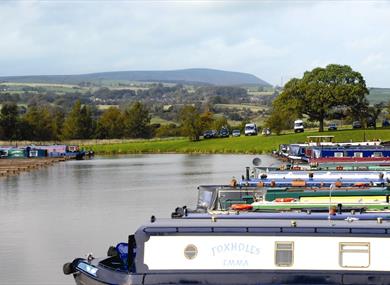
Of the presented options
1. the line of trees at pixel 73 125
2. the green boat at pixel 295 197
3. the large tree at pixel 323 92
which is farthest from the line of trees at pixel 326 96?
the green boat at pixel 295 197

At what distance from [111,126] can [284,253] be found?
134 meters

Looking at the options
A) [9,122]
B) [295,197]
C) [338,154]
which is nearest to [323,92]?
[9,122]

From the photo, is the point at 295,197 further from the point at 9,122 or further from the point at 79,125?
the point at 79,125

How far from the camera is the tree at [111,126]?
145750 mm

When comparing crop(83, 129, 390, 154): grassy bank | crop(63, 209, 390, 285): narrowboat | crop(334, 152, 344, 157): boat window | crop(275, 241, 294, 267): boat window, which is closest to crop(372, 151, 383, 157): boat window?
crop(334, 152, 344, 157): boat window

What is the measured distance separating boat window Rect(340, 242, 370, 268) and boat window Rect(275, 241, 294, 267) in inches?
32.1

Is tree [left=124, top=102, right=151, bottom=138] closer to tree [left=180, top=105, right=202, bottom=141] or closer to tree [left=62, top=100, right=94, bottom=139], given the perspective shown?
tree [left=62, top=100, right=94, bottom=139]

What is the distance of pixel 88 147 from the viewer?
415 ft

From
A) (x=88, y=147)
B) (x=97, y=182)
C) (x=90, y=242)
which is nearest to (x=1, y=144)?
(x=88, y=147)

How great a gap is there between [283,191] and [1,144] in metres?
106

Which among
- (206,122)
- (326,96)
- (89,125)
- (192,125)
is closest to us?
(326,96)

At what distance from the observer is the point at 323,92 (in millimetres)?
111688

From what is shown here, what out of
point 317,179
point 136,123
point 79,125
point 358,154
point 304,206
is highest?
point 304,206

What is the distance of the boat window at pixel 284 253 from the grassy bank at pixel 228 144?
277 feet
